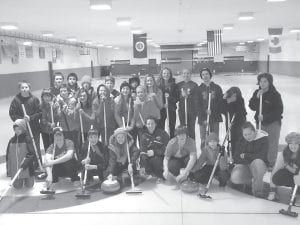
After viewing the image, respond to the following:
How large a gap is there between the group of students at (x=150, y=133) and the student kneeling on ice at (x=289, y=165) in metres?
0.01

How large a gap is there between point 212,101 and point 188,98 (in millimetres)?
466

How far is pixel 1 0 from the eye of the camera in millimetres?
7449

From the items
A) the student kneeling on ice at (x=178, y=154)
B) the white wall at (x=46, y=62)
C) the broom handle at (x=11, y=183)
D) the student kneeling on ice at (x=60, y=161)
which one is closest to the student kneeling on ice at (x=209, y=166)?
the student kneeling on ice at (x=178, y=154)

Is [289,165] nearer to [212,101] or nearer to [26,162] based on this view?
[212,101]

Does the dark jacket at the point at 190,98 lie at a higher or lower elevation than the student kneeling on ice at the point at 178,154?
higher

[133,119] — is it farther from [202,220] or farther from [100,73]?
[100,73]

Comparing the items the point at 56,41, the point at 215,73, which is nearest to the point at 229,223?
the point at 56,41

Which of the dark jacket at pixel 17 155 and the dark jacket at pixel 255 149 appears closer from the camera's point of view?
the dark jacket at pixel 255 149

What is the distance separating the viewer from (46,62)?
75.4ft

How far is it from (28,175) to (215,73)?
31.2 metres

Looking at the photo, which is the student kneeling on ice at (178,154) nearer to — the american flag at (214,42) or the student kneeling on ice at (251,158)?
the student kneeling on ice at (251,158)

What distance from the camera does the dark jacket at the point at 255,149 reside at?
4281mm

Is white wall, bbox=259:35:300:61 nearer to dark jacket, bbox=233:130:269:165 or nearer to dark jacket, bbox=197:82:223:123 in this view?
dark jacket, bbox=197:82:223:123

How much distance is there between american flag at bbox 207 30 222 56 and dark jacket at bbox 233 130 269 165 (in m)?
9.67
